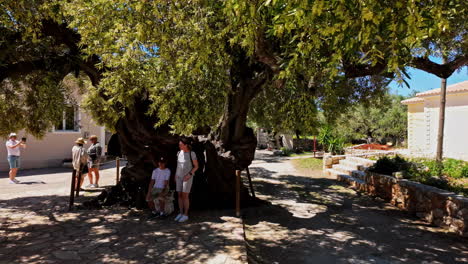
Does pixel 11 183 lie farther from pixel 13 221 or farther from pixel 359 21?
pixel 359 21

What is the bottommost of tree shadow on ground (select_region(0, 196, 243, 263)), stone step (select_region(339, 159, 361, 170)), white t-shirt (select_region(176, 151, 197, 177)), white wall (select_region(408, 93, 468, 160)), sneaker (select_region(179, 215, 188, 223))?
tree shadow on ground (select_region(0, 196, 243, 263))

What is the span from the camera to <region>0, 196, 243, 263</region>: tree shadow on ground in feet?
14.2

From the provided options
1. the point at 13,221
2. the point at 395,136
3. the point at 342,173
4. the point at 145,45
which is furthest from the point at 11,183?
the point at 395,136

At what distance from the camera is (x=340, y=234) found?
6016 mm

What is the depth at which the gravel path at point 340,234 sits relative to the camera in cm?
495

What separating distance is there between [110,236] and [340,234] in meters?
4.66

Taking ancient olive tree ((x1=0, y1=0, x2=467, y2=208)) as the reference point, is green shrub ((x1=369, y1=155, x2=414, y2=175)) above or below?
below

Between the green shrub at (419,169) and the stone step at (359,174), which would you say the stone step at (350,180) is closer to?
the stone step at (359,174)

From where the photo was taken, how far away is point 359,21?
9.61ft

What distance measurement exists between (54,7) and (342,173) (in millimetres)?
12309

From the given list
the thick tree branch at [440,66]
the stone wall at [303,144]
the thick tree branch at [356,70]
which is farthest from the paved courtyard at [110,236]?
the stone wall at [303,144]

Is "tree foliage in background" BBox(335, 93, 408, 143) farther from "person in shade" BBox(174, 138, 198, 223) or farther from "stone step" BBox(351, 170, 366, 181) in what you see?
"person in shade" BBox(174, 138, 198, 223)

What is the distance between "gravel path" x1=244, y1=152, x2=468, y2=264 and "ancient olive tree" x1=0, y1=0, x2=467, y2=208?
5.74 feet

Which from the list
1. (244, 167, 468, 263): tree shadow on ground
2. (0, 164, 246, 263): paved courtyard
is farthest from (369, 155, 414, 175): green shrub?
(0, 164, 246, 263): paved courtyard
